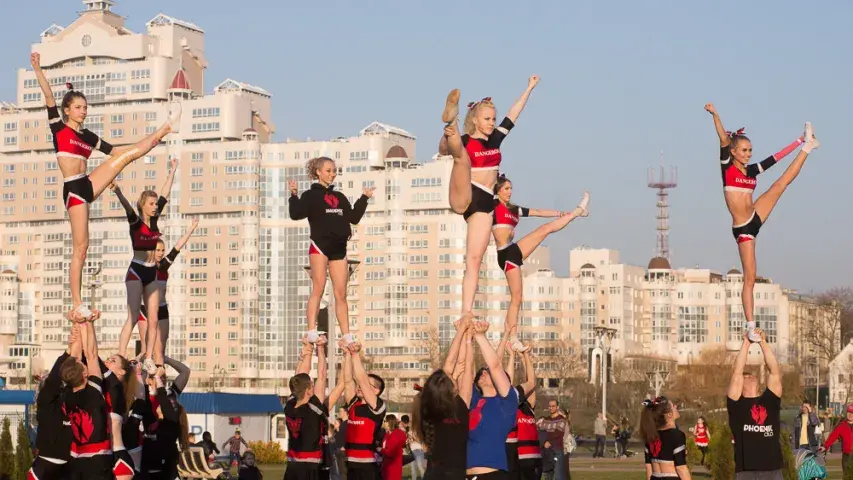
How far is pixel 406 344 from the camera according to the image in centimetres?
17538

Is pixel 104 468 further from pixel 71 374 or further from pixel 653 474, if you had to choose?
pixel 653 474

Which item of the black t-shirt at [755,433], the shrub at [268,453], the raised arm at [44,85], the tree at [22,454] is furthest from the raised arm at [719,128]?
the shrub at [268,453]

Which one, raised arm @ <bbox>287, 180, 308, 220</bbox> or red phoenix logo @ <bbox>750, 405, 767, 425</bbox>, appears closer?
red phoenix logo @ <bbox>750, 405, 767, 425</bbox>

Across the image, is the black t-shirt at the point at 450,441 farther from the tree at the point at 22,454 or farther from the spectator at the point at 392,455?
the tree at the point at 22,454

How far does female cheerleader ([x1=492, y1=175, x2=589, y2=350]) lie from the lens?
19.2 meters

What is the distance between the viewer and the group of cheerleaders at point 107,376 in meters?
14.9

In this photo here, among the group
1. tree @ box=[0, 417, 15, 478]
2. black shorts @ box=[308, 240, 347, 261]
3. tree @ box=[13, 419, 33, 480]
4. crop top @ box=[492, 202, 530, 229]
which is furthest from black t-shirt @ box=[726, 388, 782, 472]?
tree @ box=[0, 417, 15, 478]

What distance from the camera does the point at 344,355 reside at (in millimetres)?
16500

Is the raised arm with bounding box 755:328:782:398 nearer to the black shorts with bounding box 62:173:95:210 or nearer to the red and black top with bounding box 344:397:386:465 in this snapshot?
the red and black top with bounding box 344:397:386:465

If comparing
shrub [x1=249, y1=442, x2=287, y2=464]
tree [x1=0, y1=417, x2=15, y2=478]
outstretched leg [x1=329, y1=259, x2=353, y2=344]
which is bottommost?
shrub [x1=249, y1=442, x2=287, y2=464]

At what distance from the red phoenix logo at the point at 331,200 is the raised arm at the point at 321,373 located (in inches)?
78.1

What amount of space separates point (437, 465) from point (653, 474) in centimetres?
478

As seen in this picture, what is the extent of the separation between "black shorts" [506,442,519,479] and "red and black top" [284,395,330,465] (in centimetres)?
242

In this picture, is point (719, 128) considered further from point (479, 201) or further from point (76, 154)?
point (76, 154)
